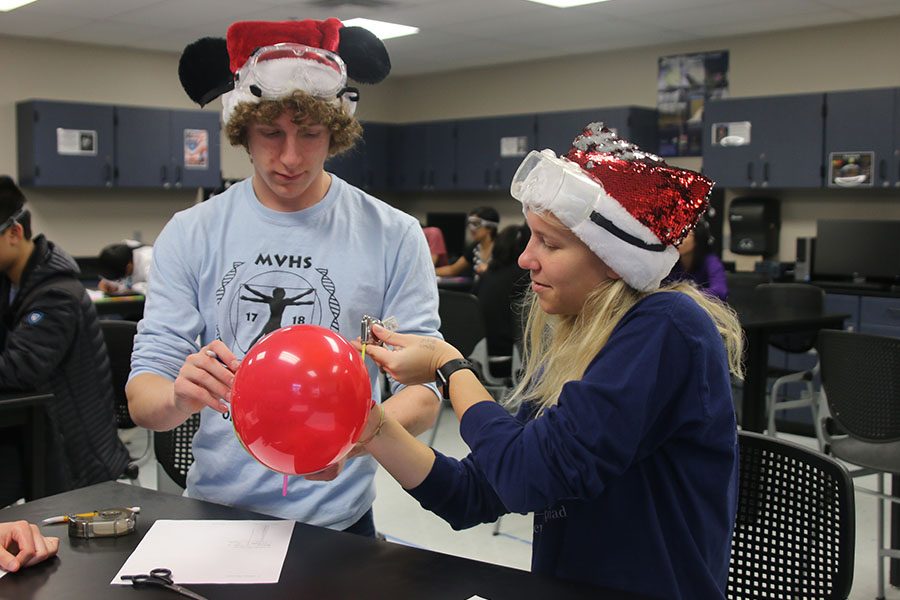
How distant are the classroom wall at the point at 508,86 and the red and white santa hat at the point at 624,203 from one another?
249 inches

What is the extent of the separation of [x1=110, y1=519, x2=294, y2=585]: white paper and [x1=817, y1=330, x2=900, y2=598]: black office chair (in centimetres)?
245

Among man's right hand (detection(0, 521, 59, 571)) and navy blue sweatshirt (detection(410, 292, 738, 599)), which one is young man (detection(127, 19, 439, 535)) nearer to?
man's right hand (detection(0, 521, 59, 571))

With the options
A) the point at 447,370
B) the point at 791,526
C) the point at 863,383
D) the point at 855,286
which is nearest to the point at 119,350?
the point at 447,370

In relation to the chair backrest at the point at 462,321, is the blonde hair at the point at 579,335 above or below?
above

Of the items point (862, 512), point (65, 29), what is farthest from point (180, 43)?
point (862, 512)

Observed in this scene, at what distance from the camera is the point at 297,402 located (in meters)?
1.21

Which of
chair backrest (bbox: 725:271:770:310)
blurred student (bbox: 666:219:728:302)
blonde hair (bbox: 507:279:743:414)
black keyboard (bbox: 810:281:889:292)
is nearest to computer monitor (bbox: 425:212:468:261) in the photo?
chair backrest (bbox: 725:271:770:310)

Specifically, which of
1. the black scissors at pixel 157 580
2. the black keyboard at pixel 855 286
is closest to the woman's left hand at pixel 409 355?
the black scissors at pixel 157 580

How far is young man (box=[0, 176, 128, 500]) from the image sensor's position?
9.61 feet

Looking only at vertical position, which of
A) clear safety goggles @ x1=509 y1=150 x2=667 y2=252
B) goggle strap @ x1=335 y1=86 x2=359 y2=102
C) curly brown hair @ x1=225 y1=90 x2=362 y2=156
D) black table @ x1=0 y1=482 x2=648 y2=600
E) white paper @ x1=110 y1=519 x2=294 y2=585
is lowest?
black table @ x1=0 y1=482 x2=648 y2=600

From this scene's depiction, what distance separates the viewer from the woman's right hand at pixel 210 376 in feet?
4.51

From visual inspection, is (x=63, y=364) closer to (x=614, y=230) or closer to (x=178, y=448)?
(x=178, y=448)

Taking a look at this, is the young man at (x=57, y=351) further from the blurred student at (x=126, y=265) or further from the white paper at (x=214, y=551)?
the blurred student at (x=126, y=265)

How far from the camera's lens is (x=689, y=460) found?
1.30 metres
